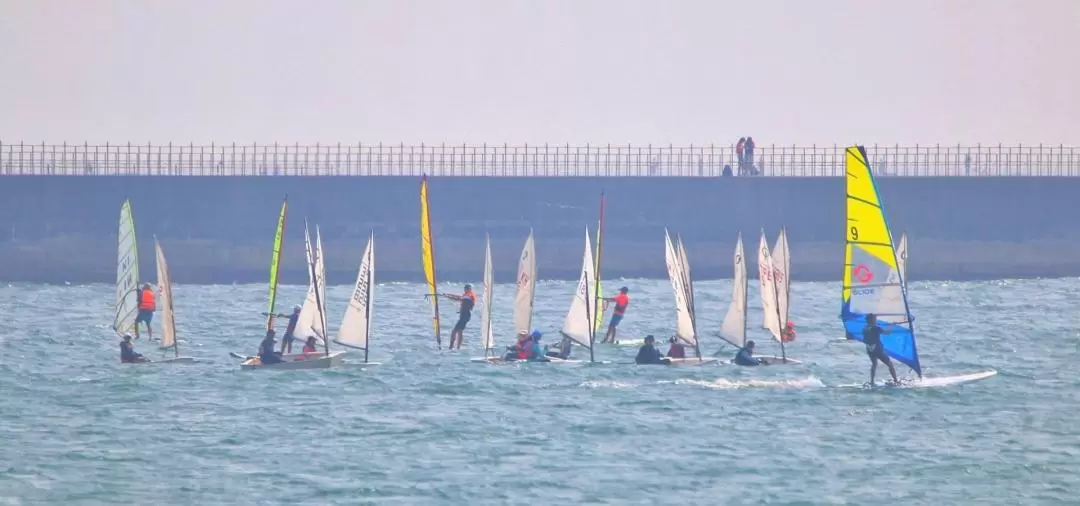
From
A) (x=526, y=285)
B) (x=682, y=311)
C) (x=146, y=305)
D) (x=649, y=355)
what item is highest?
(x=526, y=285)

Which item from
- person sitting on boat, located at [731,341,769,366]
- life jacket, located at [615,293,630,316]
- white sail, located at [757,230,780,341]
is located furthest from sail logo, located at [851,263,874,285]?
life jacket, located at [615,293,630,316]

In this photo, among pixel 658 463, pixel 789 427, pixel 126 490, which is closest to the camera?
pixel 126 490

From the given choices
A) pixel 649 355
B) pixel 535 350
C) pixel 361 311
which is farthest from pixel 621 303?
pixel 361 311

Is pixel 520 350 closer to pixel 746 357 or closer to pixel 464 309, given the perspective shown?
pixel 464 309

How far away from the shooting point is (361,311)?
176 feet

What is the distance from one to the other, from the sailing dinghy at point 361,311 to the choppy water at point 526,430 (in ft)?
3.37

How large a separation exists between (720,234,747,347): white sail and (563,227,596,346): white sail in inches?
162

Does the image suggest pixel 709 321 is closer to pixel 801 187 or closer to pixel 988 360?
pixel 988 360

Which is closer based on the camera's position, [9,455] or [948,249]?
Result: [9,455]

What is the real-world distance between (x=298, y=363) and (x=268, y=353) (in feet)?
3.06

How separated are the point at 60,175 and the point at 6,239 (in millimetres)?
3427

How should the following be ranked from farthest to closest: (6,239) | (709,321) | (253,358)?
(6,239)
(709,321)
(253,358)

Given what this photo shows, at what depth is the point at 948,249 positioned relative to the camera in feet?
309

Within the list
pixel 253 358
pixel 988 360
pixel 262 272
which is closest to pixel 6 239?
pixel 262 272
